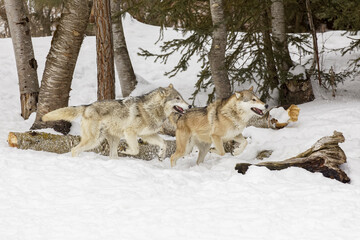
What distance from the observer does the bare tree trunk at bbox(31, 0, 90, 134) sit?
9898mm

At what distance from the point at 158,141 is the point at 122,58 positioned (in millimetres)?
5909

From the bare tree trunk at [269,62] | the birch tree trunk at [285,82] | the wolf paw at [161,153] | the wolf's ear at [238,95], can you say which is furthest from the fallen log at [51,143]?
the birch tree trunk at [285,82]

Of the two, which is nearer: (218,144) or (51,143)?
(218,144)

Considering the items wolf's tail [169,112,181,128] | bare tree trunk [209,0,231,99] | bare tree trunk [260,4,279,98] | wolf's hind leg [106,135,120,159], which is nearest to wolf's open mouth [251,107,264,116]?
wolf's tail [169,112,181,128]

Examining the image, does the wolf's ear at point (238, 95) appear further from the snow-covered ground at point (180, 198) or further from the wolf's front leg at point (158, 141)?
the wolf's front leg at point (158, 141)

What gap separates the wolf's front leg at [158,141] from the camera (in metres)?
7.88

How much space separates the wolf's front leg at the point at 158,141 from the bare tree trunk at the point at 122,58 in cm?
559

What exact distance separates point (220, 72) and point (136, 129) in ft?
11.6

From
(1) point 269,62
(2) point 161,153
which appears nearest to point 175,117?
(2) point 161,153

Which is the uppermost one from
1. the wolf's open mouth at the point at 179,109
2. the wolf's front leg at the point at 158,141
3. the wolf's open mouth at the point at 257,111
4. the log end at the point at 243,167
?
the wolf's open mouth at the point at 179,109

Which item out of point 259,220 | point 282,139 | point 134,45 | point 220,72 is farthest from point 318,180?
point 134,45

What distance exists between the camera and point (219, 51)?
10.4 m

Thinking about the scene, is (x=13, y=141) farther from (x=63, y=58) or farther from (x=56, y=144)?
(x=63, y=58)

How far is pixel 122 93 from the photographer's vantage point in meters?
13.5
